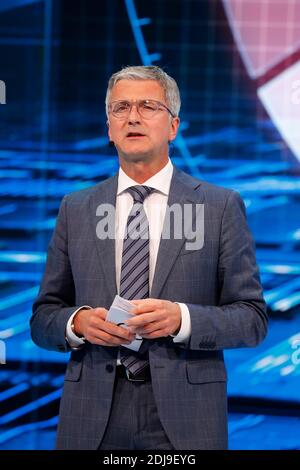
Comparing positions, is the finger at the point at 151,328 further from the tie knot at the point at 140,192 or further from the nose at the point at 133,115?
the nose at the point at 133,115

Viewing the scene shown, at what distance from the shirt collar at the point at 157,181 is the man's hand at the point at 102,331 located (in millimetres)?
441

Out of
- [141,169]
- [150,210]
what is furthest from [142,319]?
[141,169]

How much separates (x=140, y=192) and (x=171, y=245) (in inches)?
8.5

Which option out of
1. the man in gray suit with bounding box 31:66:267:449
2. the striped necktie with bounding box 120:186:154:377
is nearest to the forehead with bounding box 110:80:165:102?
the man in gray suit with bounding box 31:66:267:449

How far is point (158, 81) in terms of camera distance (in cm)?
224

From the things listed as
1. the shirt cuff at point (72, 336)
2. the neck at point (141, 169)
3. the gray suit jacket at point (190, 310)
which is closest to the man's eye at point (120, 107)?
the neck at point (141, 169)

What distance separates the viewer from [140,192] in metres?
2.23

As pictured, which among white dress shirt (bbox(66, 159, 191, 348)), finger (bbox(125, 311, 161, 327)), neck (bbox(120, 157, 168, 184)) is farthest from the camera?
neck (bbox(120, 157, 168, 184))

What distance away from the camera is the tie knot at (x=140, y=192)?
2221 mm

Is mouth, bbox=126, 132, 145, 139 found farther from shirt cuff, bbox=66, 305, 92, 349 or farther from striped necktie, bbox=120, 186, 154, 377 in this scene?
shirt cuff, bbox=66, 305, 92, 349

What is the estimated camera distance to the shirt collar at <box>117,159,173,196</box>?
2250 millimetres

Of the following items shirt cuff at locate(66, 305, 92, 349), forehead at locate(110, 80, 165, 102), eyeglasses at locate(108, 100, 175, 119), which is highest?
forehead at locate(110, 80, 165, 102)

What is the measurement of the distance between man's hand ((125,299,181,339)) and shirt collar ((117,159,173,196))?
42 cm
